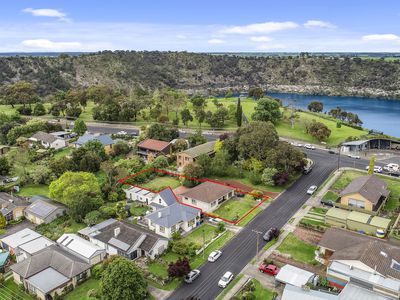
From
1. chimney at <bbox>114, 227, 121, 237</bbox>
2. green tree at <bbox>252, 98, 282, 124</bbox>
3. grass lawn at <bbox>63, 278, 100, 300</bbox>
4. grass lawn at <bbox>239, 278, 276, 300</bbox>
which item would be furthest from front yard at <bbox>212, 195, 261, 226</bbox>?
green tree at <bbox>252, 98, 282, 124</bbox>

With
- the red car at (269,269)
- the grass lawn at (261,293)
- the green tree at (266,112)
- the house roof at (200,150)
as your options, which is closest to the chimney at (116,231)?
the grass lawn at (261,293)


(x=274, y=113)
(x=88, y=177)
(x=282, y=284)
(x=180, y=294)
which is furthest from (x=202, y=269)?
(x=274, y=113)

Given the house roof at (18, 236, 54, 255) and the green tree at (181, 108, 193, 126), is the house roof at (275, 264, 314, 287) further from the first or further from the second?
the green tree at (181, 108, 193, 126)

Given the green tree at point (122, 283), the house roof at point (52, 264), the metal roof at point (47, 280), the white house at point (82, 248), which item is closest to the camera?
the green tree at point (122, 283)

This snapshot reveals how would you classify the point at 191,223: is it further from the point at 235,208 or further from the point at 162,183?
the point at 162,183

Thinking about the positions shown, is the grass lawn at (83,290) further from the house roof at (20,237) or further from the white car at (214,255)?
the white car at (214,255)

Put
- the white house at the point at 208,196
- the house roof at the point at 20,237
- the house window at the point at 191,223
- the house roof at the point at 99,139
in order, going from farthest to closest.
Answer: the house roof at the point at 99,139 → the white house at the point at 208,196 → the house window at the point at 191,223 → the house roof at the point at 20,237

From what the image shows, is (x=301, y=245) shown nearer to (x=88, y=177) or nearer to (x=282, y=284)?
(x=282, y=284)
